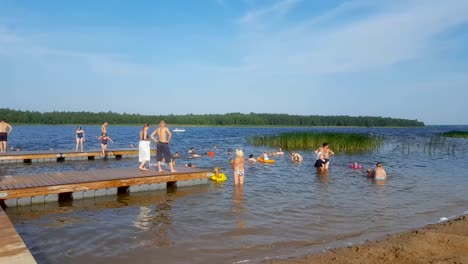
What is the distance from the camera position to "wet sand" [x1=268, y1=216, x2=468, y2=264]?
647cm

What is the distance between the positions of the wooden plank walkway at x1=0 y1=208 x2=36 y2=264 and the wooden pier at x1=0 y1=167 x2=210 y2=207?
4.76 metres

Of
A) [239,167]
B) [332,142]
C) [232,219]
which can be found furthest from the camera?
[332,142]

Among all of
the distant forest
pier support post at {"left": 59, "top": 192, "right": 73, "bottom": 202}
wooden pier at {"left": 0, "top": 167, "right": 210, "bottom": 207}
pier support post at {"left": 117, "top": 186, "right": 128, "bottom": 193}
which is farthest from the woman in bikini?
the distant forest

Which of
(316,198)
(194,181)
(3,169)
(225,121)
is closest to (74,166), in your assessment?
(3,169)

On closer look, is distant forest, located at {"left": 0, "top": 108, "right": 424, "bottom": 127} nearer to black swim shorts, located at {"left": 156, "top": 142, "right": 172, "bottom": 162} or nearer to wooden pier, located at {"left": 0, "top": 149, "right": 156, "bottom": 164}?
wooden pier, located at {"left": 0, "top": 149, "right": 156, "bottom": 164}

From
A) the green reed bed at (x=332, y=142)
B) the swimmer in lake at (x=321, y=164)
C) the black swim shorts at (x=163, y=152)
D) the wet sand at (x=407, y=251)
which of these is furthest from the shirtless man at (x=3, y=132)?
the green reed bed at (x=332, y=142)

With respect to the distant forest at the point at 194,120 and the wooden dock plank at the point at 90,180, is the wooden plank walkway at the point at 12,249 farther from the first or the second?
the distant forest at the point at 194,120

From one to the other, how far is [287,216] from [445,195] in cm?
719

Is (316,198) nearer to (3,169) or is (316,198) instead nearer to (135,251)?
(135,251)

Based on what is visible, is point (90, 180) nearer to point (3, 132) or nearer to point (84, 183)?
point (84, 183)

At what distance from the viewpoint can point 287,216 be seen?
413 inches

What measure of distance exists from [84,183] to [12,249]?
688 cm

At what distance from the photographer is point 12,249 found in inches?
213

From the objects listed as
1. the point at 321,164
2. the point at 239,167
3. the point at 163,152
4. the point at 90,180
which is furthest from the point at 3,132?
the point at 321,164
